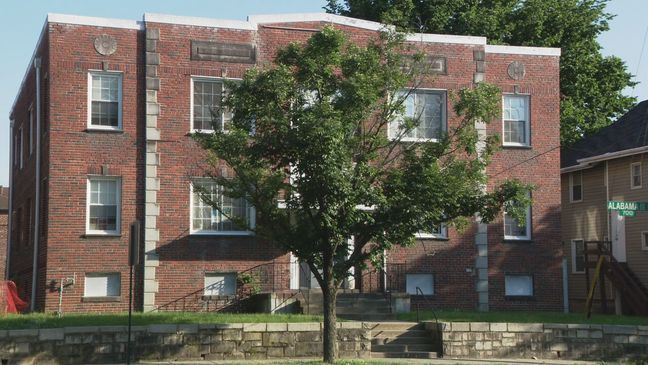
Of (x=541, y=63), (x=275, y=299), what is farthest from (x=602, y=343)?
(x=541, y=63)

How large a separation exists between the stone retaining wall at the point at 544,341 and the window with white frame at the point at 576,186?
15721 mm

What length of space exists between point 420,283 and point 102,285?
353 inches

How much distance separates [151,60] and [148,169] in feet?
9.66

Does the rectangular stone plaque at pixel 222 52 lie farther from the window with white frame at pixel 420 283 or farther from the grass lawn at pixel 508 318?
the grass lawn at pixel 508 318

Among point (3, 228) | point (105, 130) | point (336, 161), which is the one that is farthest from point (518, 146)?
point (3, 228)

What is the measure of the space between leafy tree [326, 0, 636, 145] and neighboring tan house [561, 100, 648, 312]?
88.4 inches

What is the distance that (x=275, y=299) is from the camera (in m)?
24.1

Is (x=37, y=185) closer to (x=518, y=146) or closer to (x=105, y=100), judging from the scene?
(x=105, y=100)

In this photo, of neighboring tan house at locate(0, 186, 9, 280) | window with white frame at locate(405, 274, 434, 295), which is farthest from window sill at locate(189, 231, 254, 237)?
neighboring tan house at locate(0, 186, 9, 280)

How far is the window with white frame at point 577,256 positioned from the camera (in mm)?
35719

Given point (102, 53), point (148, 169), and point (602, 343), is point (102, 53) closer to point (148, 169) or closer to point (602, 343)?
point (148, 169)

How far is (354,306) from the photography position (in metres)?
24.4

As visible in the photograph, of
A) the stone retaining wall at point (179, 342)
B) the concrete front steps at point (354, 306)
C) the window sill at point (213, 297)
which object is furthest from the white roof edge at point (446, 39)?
the stone retaining wall at point (179, 342)

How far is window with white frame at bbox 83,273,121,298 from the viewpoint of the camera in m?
24.5
